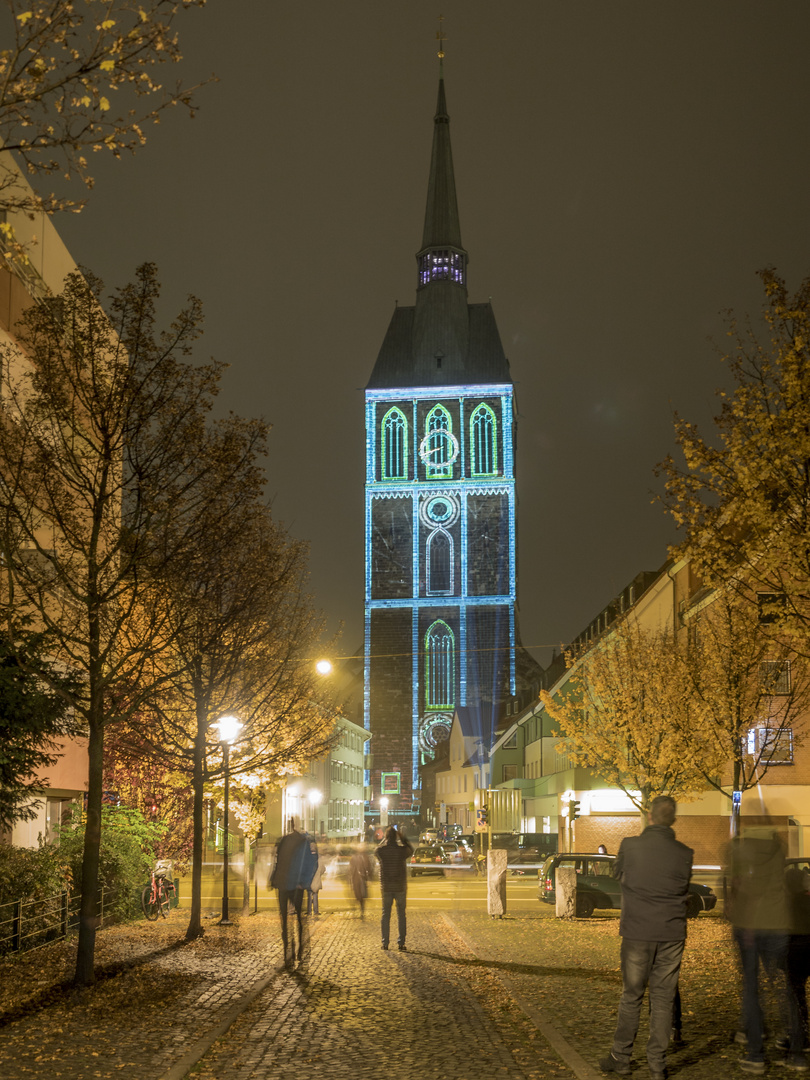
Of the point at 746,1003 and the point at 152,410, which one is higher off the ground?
the point at 152,410

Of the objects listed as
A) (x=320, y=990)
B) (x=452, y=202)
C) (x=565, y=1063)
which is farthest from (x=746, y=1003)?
(x=452, y=202)

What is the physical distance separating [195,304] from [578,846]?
29735mm

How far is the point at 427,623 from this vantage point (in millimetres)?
92750

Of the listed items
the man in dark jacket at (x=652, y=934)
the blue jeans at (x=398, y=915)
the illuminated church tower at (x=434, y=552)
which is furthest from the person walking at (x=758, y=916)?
the illuminated church tower at (x=434, y=552)

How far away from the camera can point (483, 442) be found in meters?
96.1

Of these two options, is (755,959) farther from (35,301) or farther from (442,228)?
(442,228)

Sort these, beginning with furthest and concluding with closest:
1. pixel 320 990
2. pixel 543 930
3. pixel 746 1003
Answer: pixel 543 930 → pixel 320 990 → pixel 746 1003

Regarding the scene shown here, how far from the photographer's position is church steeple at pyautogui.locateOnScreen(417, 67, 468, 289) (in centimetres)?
10050

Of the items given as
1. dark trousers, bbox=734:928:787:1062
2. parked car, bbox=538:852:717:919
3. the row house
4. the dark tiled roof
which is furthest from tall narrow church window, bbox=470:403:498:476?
dark trousers, bbox=734:928:787:1062

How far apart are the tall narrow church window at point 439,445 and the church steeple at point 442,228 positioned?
12.6 meters

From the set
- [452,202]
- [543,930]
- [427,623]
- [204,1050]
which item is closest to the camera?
[204,1050]

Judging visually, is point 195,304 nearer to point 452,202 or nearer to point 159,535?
point 159,535

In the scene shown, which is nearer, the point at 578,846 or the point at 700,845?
the point at 700,845

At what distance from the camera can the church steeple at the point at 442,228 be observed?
100 metres
